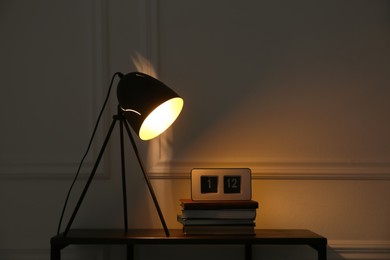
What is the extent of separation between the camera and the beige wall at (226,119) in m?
2.07

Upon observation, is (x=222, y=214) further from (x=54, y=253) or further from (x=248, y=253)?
(x=54, y=253)

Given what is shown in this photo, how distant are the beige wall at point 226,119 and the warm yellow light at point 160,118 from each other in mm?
256

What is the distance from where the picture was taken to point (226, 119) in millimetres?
2092

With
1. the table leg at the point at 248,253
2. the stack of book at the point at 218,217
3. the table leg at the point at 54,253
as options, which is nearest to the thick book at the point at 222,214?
the stack of book at the point at 218,217

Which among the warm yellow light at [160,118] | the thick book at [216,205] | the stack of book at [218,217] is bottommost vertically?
the stack of book at [218,217]

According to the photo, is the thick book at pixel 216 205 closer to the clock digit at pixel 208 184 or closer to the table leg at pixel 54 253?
the clock digit at pixel 208 184

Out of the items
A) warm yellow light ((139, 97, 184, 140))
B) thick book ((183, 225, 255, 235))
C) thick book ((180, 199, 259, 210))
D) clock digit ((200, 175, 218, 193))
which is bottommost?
thick book ((183, 225, 255, 235))

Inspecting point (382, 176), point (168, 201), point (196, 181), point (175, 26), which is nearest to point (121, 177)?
point (168, 201)

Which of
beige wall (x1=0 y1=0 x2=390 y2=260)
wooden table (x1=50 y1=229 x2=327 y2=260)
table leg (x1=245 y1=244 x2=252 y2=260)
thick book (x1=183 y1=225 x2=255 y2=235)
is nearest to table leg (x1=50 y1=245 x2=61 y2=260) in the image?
wooden table (x1=50 y1=229 x2=327 y2=260)

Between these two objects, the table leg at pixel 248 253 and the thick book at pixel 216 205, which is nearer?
the thick book at pixel 216 205

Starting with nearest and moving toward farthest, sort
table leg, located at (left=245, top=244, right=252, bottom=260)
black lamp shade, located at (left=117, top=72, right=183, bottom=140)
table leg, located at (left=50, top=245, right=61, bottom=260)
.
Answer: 1. black lamp shade, located at (left=117, top=72, right=183, bottom=140)
2. table leg, located at (left=50, top=245, right=61, bottom=260)
3. table leg, located at (left=245, top=244, right=252, bottom=260)

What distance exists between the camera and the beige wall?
81.4 inches

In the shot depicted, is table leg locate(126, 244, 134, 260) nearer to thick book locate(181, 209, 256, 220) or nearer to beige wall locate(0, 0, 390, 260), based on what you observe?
beige wall locate(0, 0, 390, 260)

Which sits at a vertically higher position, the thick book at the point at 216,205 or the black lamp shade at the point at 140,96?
the black lamp shade at the point at 140,96
